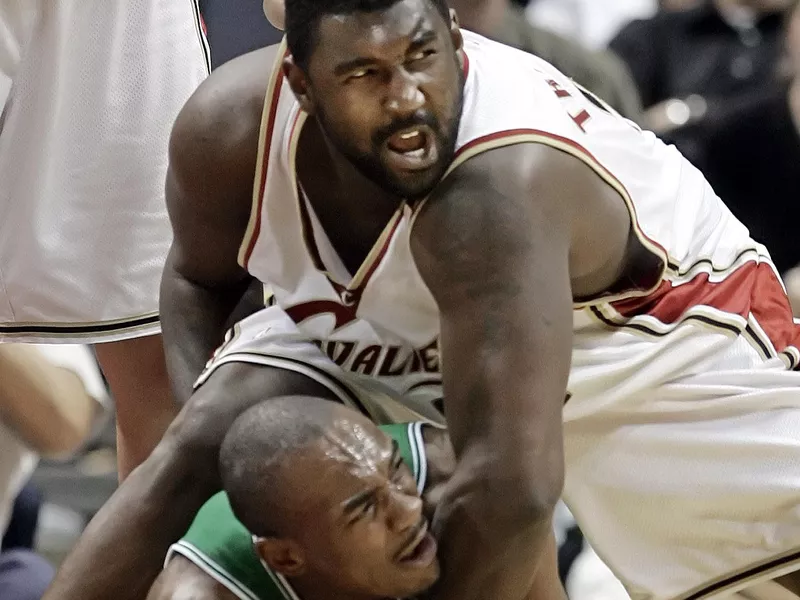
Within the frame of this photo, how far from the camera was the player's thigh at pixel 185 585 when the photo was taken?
5.29 ft

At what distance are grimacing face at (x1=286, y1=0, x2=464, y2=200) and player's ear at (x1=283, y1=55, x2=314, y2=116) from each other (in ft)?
0.12

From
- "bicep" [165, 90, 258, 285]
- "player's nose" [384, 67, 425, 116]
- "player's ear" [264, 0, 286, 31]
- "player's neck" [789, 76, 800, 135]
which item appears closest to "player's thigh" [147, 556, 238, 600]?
"bicep" [165, 90, 258, 285]

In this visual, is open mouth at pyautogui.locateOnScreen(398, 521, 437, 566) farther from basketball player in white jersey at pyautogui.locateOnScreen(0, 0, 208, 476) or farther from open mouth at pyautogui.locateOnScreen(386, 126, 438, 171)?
basketball player in white jersey at pyautogui.locateOnScreen(0, 0, 208, 476)

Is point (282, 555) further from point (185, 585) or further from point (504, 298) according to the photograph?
point (504, 298)

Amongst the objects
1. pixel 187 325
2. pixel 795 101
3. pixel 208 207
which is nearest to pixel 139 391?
pixel 187 325

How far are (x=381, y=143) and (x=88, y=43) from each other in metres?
0.71

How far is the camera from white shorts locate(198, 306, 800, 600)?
71.0 inches

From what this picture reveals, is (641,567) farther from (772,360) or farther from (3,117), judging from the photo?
(3,117)

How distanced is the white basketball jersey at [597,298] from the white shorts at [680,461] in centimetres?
2

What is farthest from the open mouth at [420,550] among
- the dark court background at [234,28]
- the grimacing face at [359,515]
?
the dark court background at [234,28]

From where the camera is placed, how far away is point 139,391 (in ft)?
7.27

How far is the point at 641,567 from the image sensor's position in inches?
75.3

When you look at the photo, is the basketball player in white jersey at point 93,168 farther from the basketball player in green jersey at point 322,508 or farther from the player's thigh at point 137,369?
the basketball player in green jersey at point 322,508

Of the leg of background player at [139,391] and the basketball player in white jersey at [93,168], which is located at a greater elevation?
the basketball player in white jersey at [93,168]
